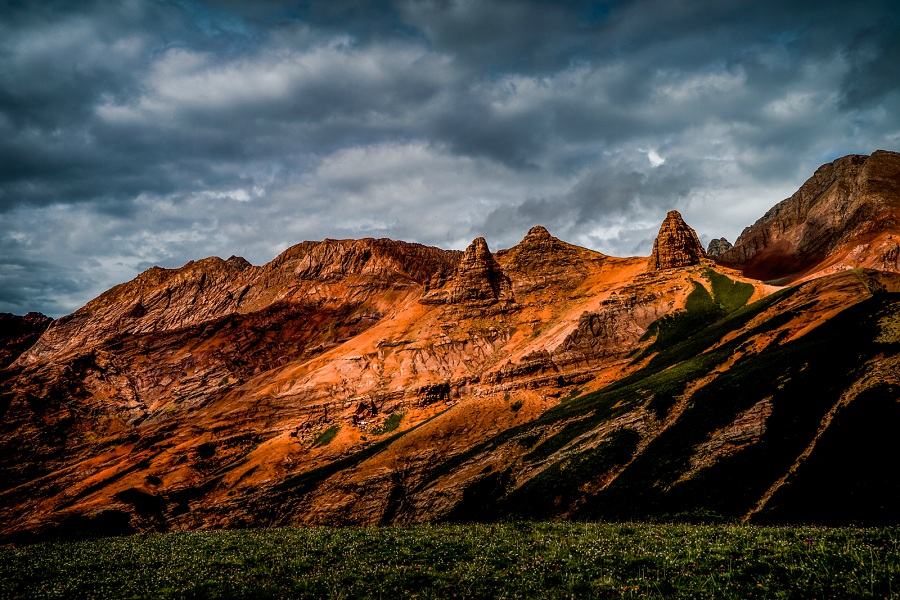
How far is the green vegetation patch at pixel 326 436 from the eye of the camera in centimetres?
12400

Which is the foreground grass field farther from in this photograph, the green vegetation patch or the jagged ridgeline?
the green vegetation patch

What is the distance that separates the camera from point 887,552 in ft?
47.1

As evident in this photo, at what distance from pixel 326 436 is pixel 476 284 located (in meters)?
73.2

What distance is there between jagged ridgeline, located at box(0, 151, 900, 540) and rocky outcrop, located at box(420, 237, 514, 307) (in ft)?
2.51

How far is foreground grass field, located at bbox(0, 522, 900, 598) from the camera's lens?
14055 mm

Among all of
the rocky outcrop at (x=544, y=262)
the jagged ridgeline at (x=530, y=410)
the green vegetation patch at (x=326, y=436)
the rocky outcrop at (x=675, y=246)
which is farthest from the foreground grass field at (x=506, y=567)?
the rocky outcrop at (x=544, y=262)

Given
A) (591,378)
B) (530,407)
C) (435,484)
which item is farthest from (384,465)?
(591,378)

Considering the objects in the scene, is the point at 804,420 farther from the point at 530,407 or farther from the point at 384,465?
the point at 384,465

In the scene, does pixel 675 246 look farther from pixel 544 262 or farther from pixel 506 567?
pixel 506 567

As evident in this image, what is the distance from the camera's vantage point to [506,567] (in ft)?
60.7

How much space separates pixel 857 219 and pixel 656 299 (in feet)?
429

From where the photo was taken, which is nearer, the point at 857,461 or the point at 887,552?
the point at 887,552

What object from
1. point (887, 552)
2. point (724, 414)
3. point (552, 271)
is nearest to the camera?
point (887, 552)

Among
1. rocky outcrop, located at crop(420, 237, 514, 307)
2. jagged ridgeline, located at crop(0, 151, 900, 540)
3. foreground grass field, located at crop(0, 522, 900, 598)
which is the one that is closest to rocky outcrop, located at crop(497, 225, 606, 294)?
jagged ridgeline, located at crop(0, 151, 900, 540)
